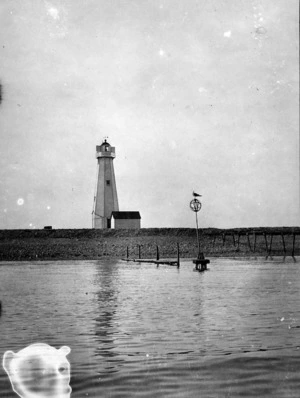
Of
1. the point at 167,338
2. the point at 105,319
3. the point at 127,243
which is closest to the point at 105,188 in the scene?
the point at 127,243

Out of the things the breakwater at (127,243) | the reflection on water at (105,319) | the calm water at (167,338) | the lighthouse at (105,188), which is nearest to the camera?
the calm water at (167,338)

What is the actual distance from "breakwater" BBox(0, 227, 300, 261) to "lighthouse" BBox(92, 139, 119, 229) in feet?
7.49

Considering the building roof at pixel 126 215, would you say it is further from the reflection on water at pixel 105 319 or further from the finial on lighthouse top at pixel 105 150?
the reflection on water at pixel 105 319

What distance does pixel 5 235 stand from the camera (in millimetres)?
98875

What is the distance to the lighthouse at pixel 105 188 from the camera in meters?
94.6

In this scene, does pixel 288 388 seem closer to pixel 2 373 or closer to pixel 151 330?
pixel 2 373

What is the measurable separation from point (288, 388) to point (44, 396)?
312 centimetres

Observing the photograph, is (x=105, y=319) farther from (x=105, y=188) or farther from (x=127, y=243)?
(x=105, y=188)

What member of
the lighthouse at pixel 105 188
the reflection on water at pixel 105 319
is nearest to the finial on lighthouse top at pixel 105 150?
the lighthouse at pixel 105 188

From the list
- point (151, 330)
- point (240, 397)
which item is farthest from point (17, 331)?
point (240, 397)

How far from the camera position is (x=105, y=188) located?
94438 mm

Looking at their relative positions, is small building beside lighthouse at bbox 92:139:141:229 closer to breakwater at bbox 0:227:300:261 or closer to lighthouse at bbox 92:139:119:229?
lighthouse at bbox 92:139:119:229

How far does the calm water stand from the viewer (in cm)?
927

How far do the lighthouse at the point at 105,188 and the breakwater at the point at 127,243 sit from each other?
228 centimetres
